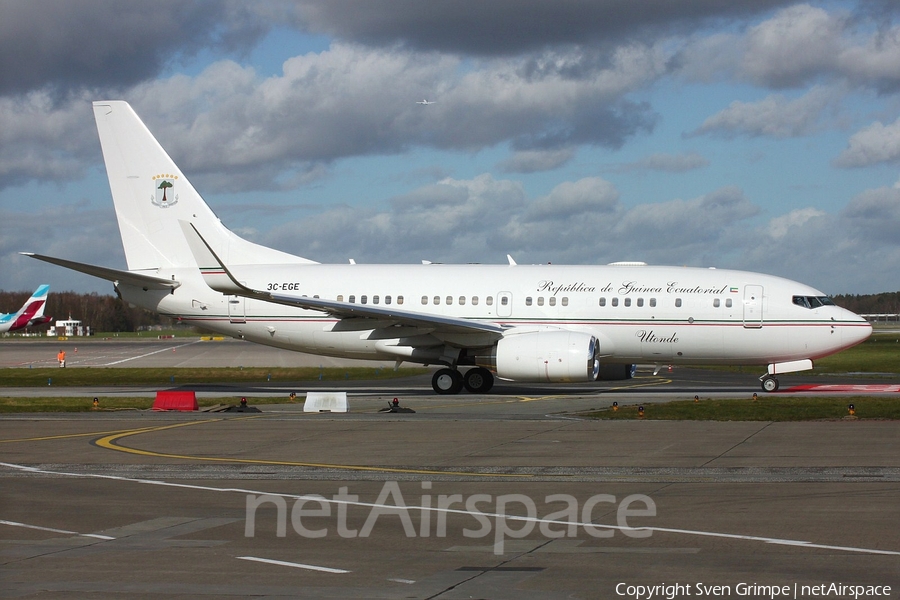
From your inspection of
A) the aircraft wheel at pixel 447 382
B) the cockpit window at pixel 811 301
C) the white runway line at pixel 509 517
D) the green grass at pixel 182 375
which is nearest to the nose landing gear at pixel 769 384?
the cockpit window at pixel 811 301

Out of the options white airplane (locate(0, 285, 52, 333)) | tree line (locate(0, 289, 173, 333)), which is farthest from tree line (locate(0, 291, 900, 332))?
white airplane (locate(0, 285, 52, 333))

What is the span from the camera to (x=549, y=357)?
93.9ft

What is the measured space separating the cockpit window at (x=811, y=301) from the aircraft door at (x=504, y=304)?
8849 millimetres

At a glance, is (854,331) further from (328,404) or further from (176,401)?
(176,401)

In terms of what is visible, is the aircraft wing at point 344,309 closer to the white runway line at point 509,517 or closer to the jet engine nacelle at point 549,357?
the jet engine nacelle at point 549,357

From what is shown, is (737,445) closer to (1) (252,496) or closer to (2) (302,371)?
(1) (252,496)

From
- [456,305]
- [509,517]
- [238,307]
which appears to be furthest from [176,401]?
[509,517]

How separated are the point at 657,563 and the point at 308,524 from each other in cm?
396

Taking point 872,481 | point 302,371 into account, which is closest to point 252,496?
point 872,481

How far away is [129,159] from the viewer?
112 feet

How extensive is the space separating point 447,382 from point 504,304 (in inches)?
123

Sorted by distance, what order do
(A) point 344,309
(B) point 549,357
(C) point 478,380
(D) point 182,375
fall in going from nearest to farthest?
(B) point 549,357 < (A) point 344,309 < (C) point 478,380 < (D) point 182,375

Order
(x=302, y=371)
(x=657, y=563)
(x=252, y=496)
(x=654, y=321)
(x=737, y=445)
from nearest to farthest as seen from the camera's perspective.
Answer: (x=657, y=563) → (x=252, y=496) → (x=737, y=445) → (x=654, y=321) → (x=302, y=371)

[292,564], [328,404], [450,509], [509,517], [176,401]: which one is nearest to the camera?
[292,564]
